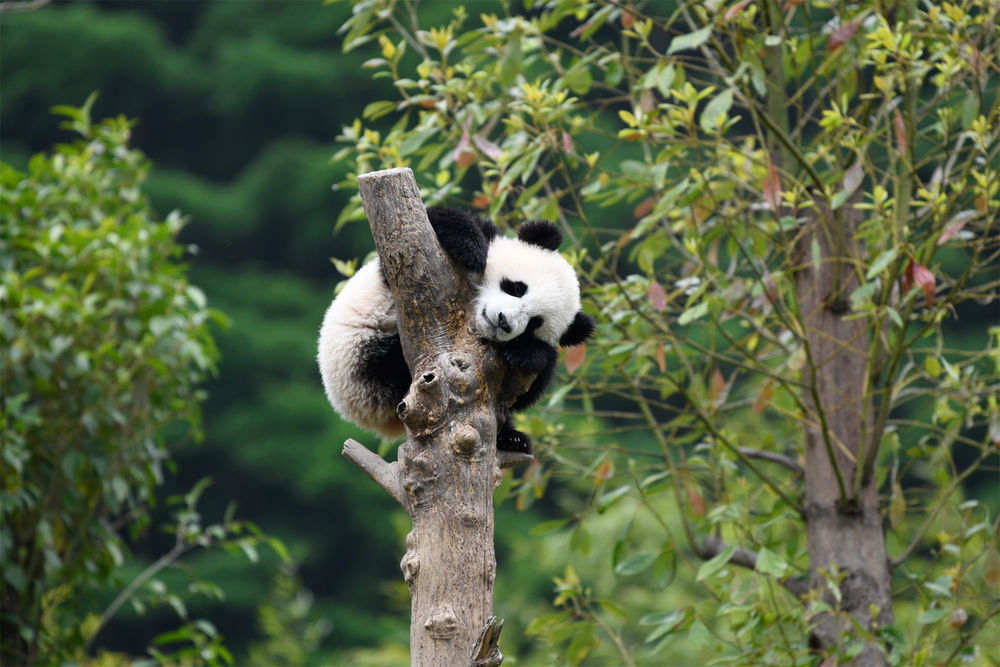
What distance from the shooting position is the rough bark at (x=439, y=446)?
1901mm

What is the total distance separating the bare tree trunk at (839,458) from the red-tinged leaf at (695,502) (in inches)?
13.0

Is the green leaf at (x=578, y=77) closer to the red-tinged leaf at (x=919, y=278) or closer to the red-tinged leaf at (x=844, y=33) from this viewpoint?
the red-tinged leaf at (x=844, y=33)

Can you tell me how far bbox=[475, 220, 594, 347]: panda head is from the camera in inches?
83.7

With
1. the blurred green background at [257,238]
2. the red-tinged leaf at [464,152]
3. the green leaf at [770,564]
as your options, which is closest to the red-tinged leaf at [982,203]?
the green leaf at [770,564]

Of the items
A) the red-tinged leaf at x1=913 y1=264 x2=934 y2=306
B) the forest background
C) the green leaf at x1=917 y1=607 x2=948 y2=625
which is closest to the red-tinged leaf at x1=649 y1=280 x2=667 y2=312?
the red-tinged leaf at x1=913 y1=264 x2=934 y2=306

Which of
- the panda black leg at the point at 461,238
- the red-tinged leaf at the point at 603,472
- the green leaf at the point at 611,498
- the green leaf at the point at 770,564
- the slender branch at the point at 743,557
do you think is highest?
the panda black leg at the point at 461,238

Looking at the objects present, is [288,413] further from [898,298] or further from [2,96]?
[898,298]

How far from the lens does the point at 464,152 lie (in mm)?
2971

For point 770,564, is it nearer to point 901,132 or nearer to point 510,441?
point 510,441

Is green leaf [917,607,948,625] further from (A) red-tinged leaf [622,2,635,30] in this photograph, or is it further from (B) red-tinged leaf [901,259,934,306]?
(A) red-tinged leaf [622,2,635,30]

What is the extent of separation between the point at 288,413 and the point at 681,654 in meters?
5.28

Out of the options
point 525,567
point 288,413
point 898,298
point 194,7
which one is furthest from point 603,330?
Answer: point 194,7

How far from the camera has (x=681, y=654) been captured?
5684mm

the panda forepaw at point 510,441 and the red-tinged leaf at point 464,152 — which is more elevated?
the red-tinged leaf at point 464,152
